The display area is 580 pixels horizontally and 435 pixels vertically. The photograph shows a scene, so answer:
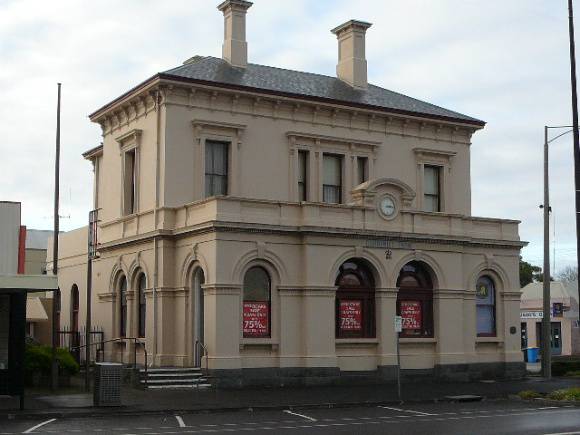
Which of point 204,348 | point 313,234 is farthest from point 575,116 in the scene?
point 204,348

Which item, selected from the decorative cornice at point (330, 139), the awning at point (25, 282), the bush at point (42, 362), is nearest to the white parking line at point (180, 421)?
the awning at point (25, 282)

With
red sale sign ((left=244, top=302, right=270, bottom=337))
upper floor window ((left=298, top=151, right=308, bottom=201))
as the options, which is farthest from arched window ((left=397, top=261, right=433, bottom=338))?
red sale sign ((left=244, top=302, right=270, bottom=337))

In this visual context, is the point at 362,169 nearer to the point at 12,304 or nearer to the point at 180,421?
the point at 12,304

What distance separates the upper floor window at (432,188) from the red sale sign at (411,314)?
501cm

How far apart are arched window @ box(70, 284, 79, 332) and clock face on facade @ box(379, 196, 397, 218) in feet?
47.0

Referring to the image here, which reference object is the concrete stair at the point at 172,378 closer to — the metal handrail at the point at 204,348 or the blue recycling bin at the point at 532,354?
the metal handrail at the point at 204,348

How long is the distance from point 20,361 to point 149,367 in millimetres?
7069

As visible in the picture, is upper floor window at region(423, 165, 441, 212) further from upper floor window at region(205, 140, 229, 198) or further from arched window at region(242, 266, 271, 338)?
arched window at region(242, 266, 271, 338)

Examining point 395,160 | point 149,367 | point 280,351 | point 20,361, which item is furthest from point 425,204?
point 20,361

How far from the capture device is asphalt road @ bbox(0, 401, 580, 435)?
18.0 metres

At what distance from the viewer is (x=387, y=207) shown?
32.2m

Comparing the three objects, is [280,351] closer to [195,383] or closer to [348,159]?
[195,383]

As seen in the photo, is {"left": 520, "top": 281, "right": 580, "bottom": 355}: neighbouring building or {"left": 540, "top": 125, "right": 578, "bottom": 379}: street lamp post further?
{"left": 520, "top": 281, "right": 580, "bottom": 355}: neighbouring building

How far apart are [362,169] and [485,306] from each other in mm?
6625
